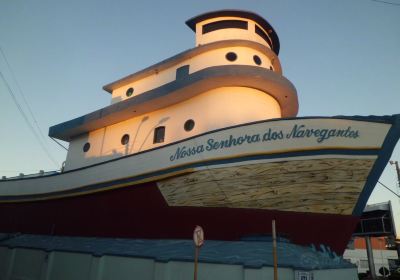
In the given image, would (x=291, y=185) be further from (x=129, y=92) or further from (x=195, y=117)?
(x=129, y=92)

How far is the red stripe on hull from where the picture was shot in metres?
9.83

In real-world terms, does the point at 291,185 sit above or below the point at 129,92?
below

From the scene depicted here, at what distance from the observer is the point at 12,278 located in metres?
13.3

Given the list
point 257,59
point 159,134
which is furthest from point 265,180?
point 257,59

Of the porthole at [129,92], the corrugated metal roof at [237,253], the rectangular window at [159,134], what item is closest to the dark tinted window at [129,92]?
the porthole at [129,92]

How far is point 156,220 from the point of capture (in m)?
11.8

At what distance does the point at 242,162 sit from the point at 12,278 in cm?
1126

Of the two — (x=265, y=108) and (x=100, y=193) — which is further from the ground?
(x=265, y=108)

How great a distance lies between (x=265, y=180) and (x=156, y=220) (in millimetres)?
4591

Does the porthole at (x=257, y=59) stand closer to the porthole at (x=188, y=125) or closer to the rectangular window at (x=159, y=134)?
the porthole at (x=188, y=125)

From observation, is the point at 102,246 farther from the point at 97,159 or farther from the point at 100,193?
the point at 97,159

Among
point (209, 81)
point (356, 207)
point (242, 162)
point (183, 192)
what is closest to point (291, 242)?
point (356, 207)

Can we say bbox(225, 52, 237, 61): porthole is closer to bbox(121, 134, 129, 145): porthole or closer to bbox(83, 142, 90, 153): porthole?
bbox(121, 134, 129, 145): porthole

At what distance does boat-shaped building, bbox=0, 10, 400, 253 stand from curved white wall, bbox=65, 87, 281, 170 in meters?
0.06
